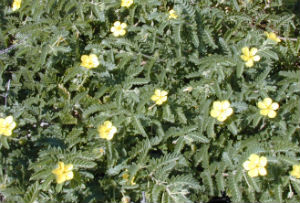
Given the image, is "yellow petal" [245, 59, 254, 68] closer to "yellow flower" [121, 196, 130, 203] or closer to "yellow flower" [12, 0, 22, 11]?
"yellow flower" [121, 196, 130, 203]

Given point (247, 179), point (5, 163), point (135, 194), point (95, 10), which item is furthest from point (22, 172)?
point (247, 179)

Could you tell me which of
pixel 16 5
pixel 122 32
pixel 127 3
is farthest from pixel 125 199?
pixel 16 5

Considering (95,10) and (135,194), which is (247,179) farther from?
(95,10)

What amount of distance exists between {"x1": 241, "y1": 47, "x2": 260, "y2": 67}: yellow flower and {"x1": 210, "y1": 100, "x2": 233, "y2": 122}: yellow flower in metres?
0.40

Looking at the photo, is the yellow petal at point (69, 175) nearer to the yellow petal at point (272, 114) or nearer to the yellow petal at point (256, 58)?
the yellow petal at point (272, 114)

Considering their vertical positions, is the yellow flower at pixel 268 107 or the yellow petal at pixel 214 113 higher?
the yellow petal at pixel 214 113

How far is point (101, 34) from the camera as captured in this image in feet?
11.5

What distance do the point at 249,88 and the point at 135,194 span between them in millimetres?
1388

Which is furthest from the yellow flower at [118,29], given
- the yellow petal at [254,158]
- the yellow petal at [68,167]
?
the yellow petal at [254,158]

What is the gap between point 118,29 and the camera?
339 centimetres

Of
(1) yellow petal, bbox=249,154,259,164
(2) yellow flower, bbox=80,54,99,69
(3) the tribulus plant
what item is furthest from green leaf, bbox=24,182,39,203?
(1) yellow petal, bbox=249,154,259,164

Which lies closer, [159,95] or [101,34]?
[159,95]

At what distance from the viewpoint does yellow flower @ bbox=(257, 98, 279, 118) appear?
2.82 m

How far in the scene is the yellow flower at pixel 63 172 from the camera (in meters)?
2.56
